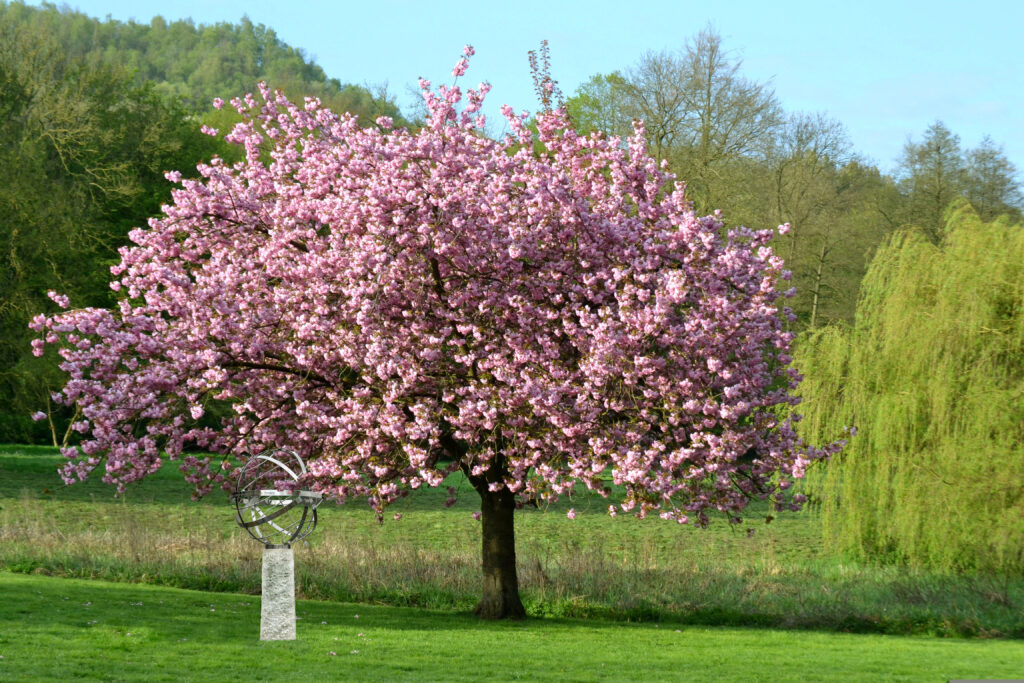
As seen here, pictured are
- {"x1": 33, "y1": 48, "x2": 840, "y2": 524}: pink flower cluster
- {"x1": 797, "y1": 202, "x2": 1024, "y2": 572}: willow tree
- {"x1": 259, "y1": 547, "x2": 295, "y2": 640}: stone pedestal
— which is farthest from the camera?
Answer: {"x1": 797, "y1": 202, "x2": 1024, "y2": 572}: willow tree

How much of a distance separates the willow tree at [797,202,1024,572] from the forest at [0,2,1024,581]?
43mm

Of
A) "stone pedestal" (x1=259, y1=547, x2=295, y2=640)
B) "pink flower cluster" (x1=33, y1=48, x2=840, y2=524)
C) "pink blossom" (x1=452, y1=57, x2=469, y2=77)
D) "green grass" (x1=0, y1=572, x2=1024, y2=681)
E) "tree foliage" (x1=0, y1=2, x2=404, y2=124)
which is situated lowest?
"green grass" (x1=0, y1=572, x2=1024, y2=681)

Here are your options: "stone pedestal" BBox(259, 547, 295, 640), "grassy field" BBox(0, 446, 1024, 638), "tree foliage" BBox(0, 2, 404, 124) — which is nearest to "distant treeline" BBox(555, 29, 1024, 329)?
"grassy field" BBox(0, 446, 1024, 638)

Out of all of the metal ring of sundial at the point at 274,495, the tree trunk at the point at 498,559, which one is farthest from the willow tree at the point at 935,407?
the metal ring of sundial at the point at 274,495

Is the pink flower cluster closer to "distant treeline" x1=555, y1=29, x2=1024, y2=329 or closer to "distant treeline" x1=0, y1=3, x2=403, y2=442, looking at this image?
"distant treeline" x1=0, y1=3, x2=403, y2=442

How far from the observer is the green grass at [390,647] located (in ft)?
37.5

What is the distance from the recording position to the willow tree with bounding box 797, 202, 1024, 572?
19391 millimetres

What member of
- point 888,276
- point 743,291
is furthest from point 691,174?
point 743,291

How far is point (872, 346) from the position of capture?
2261 cm

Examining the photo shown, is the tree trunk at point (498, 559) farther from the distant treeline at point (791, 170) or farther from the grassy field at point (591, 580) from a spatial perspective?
the distant treeline at point (791, 170)

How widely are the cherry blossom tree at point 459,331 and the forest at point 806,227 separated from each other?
2752mm

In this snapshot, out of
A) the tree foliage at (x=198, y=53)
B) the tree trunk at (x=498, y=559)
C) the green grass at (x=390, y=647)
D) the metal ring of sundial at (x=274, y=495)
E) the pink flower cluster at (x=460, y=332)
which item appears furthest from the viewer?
the tree foliage at (x=198, y=53)

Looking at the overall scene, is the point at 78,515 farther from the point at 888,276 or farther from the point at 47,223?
the point at 888,276

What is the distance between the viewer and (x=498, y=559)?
15.6 meters
